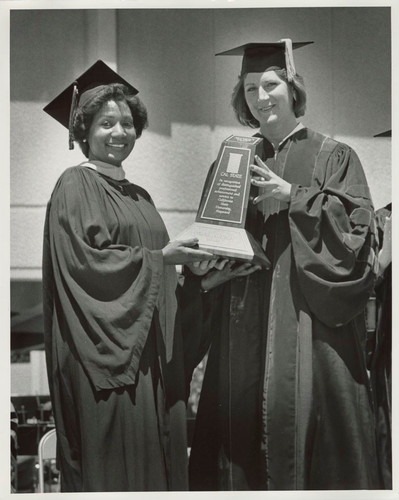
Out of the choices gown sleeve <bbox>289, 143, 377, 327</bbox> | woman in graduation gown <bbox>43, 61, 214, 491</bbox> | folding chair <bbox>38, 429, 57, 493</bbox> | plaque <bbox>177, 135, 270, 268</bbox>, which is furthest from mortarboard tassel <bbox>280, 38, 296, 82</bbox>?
folding chair <bbox>38, 429, 57, 493</bbox>

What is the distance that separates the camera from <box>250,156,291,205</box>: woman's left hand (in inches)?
182

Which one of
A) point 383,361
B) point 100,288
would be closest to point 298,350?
point 383,361

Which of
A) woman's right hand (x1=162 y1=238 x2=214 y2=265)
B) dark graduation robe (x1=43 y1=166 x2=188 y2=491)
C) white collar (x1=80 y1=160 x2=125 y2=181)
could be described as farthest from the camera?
white collar (x1=80 y1=160 x2=125 y2=181)

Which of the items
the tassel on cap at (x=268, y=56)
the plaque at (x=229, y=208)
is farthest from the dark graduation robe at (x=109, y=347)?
the tassel on cap at (x=268, y=56)

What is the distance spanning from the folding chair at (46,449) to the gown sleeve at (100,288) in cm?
44

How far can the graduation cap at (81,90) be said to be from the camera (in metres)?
4.75

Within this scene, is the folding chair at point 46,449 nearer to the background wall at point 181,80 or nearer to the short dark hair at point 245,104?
the background wall at point 181,80

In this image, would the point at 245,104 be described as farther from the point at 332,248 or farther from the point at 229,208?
the point at 332,248

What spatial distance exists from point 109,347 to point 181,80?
1306 mm

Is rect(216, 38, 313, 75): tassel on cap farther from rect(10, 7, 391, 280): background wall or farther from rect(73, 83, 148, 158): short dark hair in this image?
rect(73, 83, 148, 158): short dark hair

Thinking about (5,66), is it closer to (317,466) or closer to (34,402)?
(34,402)

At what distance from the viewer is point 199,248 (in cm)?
465

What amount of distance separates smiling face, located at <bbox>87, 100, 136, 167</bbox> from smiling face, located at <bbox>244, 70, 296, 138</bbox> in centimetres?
57

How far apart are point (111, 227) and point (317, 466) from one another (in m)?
1.40
